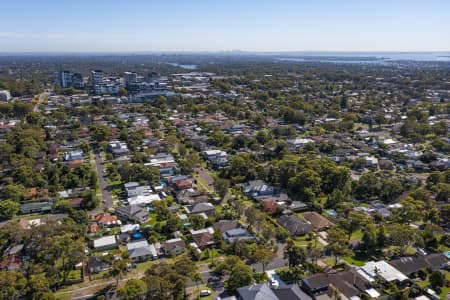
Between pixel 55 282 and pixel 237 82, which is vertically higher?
pixel 237 82

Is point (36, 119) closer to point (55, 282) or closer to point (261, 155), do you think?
point (261, 155)

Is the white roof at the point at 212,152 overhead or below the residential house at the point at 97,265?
overhead

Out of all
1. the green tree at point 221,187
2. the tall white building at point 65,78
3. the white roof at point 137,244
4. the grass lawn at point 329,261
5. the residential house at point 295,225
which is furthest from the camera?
the tall white building at point 65,78

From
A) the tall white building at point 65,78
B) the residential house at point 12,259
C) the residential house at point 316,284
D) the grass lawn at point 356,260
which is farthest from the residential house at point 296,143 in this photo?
the tall white building at point 65,78

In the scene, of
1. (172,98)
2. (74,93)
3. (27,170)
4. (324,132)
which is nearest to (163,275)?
(27,170)

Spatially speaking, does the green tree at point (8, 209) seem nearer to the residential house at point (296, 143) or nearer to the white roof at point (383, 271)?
the white roof at point (383, 271)

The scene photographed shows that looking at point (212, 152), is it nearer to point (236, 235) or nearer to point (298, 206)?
point (298, 206)
